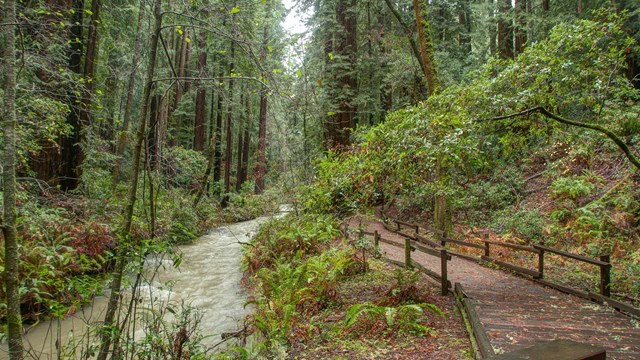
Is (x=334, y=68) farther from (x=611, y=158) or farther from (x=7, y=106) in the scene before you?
(x=7, y=106)

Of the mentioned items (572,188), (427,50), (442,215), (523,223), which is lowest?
(523,223)

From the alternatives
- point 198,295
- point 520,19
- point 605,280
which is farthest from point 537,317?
point 520,19

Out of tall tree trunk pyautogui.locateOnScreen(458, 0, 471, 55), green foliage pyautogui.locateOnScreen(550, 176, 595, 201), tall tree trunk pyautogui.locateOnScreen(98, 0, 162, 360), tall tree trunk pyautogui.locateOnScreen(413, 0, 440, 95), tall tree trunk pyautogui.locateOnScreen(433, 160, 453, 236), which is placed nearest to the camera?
tall tree trunk pyautogui.locateOnScreen(98, 0, 162, 360)

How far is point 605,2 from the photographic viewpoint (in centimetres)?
1284

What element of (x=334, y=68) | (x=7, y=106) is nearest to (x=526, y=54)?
(x=7, y=106)

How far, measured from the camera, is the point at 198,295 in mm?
Result: 9625

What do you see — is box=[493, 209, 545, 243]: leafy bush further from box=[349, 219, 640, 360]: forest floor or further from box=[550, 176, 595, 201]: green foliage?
box=[349, 219, 640, 360]: forest floor

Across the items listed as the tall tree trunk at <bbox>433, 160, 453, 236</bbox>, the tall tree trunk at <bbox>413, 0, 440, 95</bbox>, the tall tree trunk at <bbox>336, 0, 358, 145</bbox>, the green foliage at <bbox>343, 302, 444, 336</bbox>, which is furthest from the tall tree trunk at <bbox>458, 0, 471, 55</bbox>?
the green foliage at <bbox>343, 302, 444, 336</bbox>

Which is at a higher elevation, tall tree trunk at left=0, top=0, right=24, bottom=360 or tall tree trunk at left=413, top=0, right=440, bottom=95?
tall tree trunk at left=413, top=0, right=440, bottom=95

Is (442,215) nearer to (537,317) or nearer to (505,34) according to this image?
(537,317)

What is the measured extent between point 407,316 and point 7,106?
5.76 m

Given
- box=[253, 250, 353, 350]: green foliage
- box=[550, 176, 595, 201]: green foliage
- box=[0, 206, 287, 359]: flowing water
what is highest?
box=[550, 176, 595, 201]: green foliage

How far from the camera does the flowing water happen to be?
22.0ft

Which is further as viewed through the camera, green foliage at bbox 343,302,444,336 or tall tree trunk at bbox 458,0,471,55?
tall tree trunk at bbox 458,0,471,55
